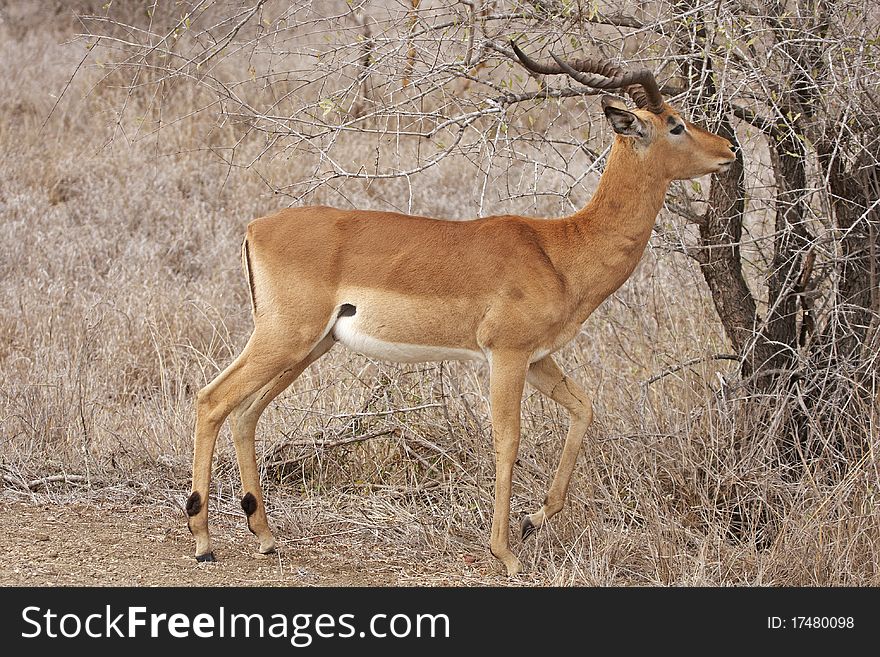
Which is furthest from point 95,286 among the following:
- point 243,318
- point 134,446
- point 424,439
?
point 424,439

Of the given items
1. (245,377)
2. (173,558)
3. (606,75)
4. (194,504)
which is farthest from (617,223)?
(173,558)

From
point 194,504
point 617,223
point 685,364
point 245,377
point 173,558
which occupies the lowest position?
point 173,558

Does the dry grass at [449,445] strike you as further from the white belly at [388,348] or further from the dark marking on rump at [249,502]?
the white belly at [388,348]

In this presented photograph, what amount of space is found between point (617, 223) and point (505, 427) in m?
1.04

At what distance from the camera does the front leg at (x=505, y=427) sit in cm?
509

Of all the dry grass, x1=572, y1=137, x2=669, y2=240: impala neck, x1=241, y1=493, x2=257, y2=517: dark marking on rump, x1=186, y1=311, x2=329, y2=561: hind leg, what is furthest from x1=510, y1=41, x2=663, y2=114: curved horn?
x1=241, y1=493, x2=257, y2=517: dark marking on rump

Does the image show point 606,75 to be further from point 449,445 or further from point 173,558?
point 173,558

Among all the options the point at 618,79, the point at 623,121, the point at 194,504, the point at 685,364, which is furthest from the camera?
the point at 685,364

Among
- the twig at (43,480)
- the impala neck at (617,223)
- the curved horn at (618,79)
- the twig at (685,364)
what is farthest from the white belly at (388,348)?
the twig at (43,480)

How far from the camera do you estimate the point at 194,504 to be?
5.24 meters

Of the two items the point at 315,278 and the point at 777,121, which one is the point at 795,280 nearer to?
the point at 777,121

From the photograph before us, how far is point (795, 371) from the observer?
602 cm

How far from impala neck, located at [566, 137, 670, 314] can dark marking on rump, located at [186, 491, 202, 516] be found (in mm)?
1918

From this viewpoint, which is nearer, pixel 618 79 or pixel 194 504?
pixel 618 79
